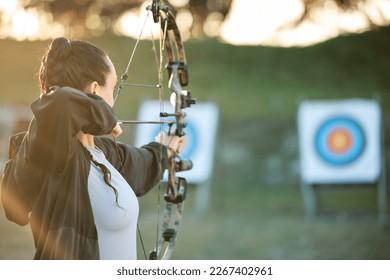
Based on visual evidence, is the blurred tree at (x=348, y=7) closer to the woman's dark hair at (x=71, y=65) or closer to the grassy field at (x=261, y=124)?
the grassy field at (x=261, y=124)

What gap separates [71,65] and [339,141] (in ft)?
17.7

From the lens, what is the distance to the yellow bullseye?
6715mm

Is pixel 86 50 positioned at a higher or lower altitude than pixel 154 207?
higher

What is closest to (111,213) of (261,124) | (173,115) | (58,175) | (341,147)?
(58,175)

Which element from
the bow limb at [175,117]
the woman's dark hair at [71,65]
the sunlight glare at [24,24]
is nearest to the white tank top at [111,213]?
the woman's dark hair at [71,65]

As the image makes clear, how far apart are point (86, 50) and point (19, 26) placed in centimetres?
788

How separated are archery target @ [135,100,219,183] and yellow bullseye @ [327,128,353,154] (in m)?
1.01

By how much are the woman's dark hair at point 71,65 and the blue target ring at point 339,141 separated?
5275 millimetres

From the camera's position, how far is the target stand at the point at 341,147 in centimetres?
668

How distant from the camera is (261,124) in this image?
793 centimetres

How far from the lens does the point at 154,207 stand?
7105mm
